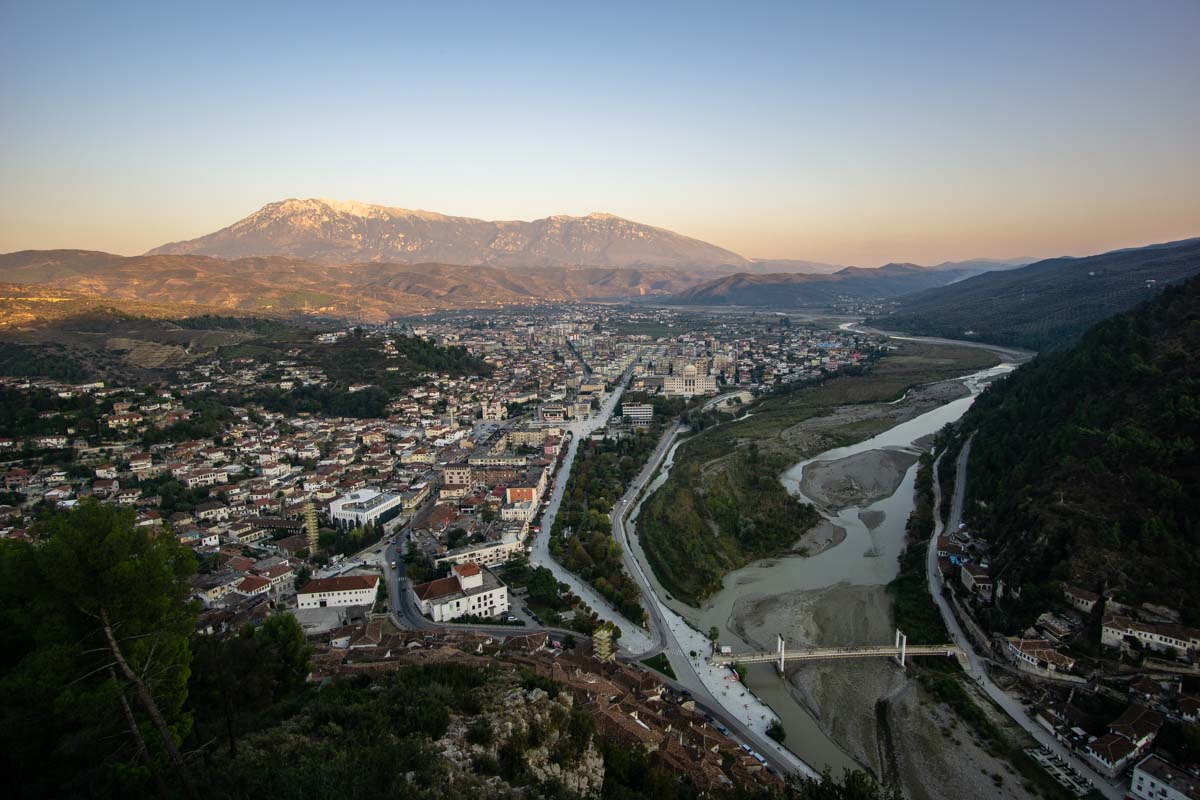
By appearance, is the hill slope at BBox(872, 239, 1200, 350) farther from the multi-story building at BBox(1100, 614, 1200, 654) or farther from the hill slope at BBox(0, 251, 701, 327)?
the hill slope at BBox(0, 251, 701, 327)

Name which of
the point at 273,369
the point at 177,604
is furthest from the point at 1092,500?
the point at 273,369

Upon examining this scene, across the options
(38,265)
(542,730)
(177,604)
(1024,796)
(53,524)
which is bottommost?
(1024,796)

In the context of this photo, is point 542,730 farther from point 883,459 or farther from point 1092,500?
point 883,459

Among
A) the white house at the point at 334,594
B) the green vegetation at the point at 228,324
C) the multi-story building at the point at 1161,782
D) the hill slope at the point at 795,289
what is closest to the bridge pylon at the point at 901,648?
the multi-story building at the point at 1161,782

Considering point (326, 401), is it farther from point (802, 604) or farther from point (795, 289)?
point (795, 289)

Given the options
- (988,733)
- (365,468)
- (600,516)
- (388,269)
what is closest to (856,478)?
(600,516)

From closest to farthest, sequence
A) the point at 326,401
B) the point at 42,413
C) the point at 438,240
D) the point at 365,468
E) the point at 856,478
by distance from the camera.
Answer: the point at 856,478 < the point at 365,468 < the point at 42,413 < the point at 326,401 < the point at 438,240

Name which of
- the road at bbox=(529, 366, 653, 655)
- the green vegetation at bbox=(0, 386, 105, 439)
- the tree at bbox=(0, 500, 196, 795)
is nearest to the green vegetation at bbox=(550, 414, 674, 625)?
the road at bbox=(529, 366, 653, 655)
